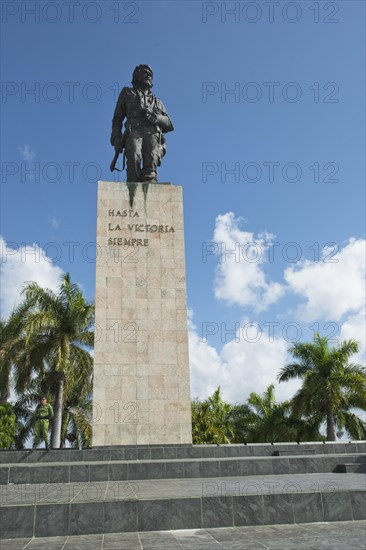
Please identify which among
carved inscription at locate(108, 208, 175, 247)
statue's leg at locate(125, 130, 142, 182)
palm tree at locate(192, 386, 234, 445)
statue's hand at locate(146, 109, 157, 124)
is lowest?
palm tree at locate(192, 386, 234, 445)

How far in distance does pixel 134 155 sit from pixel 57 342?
1119 cm

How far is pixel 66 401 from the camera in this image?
26.5m

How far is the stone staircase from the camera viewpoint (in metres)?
5.80

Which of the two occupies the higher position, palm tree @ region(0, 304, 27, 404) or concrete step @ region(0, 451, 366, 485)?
palm tree @ region(0, 304, 27, 404)

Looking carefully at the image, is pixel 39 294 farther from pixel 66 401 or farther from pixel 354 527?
pixel 354 527

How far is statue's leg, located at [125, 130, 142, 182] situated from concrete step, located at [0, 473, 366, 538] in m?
11.1

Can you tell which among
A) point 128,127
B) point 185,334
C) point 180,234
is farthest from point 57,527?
point 128,127

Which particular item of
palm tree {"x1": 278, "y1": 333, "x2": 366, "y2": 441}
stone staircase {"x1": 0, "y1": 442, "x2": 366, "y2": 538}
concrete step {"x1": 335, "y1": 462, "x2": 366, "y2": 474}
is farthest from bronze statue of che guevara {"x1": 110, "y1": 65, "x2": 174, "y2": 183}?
palm tree {"x1": 278, "y1": 333, "x2": 366, "y2": 441}

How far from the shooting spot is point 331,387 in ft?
83.0

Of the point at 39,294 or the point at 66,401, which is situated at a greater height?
the point at 39,294

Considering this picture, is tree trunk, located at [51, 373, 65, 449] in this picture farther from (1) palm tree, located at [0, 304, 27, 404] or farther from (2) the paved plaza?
(2) the paved plaza

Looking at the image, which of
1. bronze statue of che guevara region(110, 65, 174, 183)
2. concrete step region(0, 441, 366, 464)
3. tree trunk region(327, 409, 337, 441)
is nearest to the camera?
concrete step region(0, 441, 366, 464)

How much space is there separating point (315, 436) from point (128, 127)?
20.1 meters

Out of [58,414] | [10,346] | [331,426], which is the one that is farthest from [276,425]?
[10,346]
